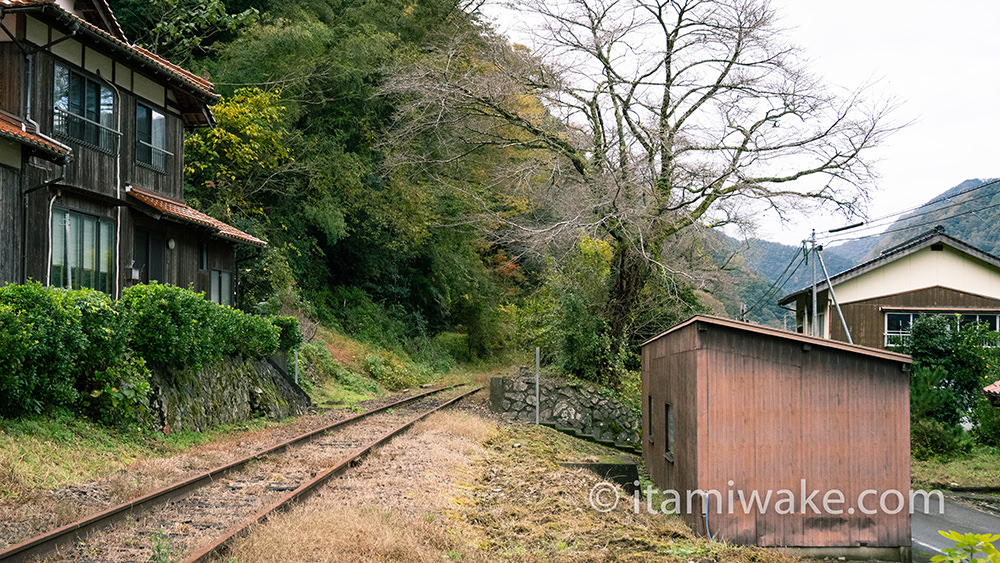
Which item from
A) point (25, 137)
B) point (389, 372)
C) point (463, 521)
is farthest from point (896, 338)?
point (25, 137)

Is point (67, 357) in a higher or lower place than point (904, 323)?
lower

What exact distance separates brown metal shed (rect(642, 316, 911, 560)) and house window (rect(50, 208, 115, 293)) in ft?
35.5

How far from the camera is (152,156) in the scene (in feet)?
57.4

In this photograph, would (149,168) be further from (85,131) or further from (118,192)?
(85,131)

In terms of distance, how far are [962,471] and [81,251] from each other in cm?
1923

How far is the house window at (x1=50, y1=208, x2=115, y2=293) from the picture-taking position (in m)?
13.5

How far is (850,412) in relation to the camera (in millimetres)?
10008

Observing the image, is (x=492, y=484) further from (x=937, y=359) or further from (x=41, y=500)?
(x=937, y=359)

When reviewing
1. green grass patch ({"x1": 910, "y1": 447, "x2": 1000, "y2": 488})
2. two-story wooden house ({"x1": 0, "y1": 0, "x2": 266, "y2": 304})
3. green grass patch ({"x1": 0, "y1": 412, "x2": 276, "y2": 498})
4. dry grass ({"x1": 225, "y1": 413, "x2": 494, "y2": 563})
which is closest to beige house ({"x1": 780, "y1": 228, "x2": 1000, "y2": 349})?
green grass patch ({"x1": 910, "y1": 447, "x2": 1000, "y2": 488})

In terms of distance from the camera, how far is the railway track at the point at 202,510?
19.9ft

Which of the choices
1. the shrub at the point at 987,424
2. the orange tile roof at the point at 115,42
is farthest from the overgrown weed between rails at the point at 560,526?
the shrub at the point at 987,424

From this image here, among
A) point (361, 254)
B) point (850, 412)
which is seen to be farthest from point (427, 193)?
point (850, 412)

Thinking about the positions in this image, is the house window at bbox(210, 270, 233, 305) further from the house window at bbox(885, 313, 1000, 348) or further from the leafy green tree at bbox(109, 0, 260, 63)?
the house window at bbox(885, 313, 1000, 348)

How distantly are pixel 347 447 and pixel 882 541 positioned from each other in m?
7.77
